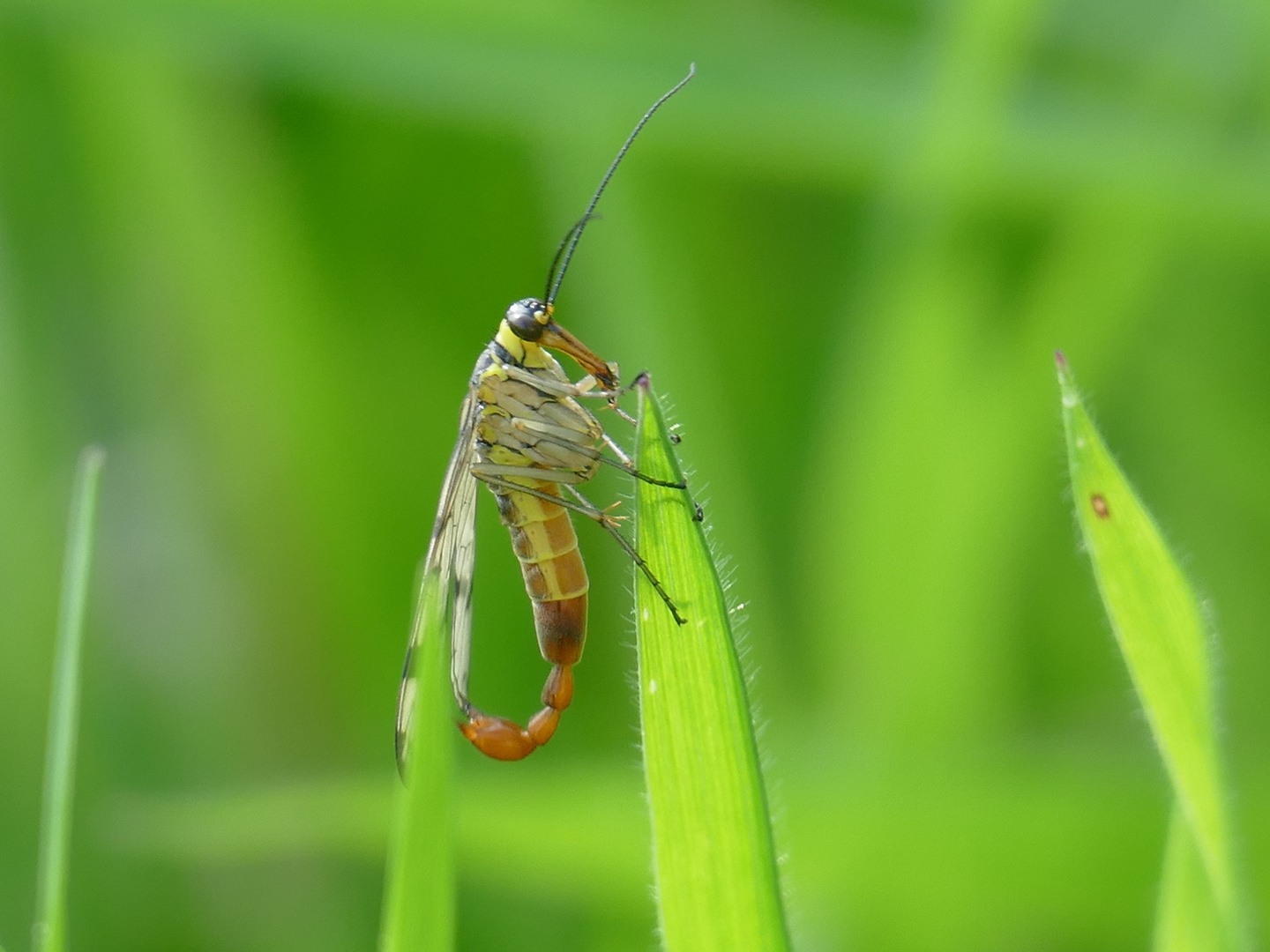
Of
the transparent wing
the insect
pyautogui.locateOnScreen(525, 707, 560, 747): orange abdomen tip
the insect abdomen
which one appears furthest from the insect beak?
pyautogui.locateOnScreen(525, 707, 560, 747): orange abdomen tip

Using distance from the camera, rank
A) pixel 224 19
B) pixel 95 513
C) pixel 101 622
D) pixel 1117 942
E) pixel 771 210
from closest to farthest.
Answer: pixel 95 513, pixel 1117 942, pixel 224 19, pixel 101 622, pixel 771 210

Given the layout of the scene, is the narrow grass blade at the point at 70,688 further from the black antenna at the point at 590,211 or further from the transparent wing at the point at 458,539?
the black antenna at the point at 590,211

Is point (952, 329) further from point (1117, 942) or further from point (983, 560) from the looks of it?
point (1117, 942)

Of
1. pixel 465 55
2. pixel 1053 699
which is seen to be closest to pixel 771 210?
pixel 465 55

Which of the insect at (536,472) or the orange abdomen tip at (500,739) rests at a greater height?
the insect at (536,472)

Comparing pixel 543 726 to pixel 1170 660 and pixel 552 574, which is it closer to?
pixel 552 574

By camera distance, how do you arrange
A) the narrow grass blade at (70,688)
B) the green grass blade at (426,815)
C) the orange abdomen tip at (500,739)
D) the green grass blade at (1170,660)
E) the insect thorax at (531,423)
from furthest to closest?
the insect thorax at (531,423) < the orange abdomen tip at (500,739) < the narrow grass blade at (70,688) < the green grass blade at (1170,660) < the green grass blade at (426,815)

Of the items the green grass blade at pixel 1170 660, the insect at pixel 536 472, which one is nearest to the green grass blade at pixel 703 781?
the green grass blade at pixel 1170 660

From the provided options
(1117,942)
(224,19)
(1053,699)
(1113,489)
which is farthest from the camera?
(1053,699)
